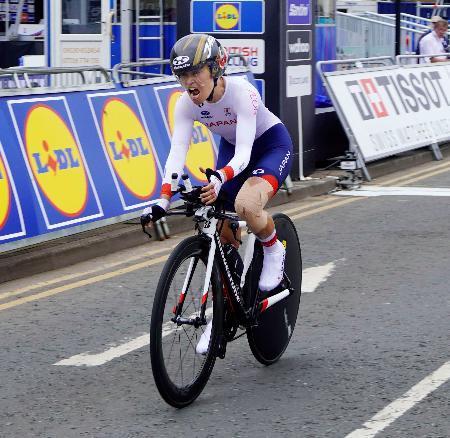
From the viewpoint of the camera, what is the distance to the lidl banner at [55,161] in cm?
1012

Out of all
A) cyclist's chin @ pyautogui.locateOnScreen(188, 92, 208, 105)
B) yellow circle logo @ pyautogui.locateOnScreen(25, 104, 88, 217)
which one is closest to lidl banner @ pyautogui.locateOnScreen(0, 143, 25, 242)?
yellow circle logo @ pyautogui.locateOnScreen(25, 104, 88, 217)

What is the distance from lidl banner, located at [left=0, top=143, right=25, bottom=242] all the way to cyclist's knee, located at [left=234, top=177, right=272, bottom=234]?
11.9ft

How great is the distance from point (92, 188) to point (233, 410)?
503 cm

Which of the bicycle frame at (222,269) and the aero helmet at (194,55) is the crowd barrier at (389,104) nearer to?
the bicycle frame at (222,269)

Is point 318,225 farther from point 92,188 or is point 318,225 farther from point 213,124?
point 213,124

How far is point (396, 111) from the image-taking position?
16.6m

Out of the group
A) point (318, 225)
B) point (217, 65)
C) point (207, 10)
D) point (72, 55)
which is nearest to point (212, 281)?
point (217, 65)

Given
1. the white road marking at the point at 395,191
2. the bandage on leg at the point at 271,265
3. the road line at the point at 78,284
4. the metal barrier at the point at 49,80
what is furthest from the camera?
the white road marking at the point at 395,191

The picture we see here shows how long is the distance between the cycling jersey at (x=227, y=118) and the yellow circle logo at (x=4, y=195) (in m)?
3.53

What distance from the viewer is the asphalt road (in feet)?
19.2

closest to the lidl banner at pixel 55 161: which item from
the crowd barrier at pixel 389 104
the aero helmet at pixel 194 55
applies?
the aero helmet at pixel 194 55

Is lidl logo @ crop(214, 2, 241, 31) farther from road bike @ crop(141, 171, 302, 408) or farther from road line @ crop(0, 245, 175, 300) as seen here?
road bike @ crop(141, 171, 302, 408)

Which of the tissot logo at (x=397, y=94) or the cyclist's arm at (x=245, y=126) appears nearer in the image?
the cyclist's arm at (x=245, y=126)

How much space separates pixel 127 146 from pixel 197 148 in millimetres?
1361
